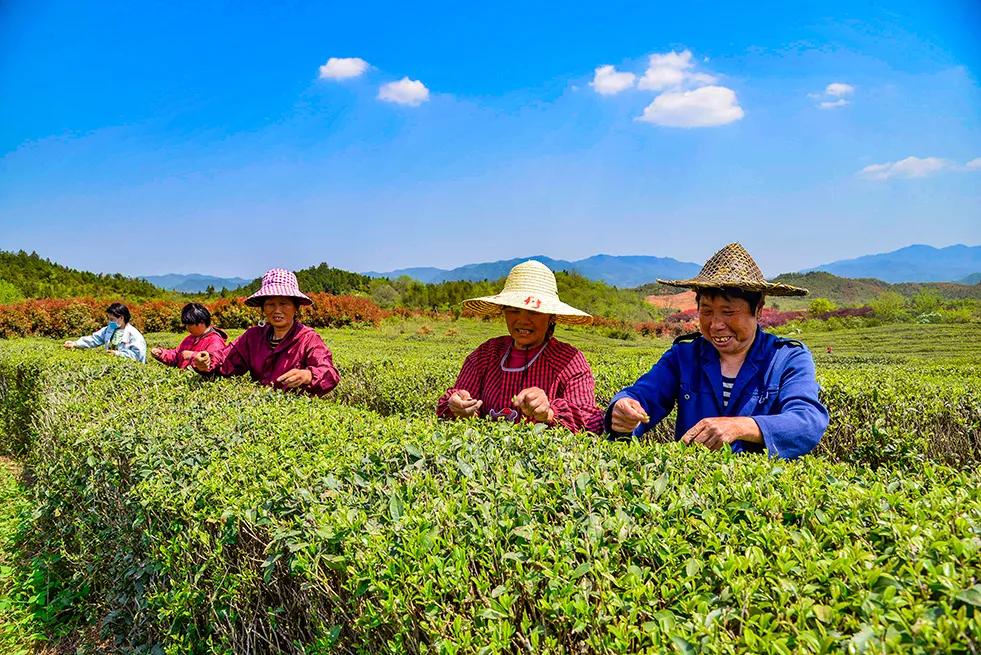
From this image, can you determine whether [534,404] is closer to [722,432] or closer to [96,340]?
[722,432]

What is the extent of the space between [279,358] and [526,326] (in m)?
2.50

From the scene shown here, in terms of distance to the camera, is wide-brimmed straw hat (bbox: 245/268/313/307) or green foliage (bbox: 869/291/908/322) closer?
wide-brimmed straw hat (bbox: 245/268/313/307)

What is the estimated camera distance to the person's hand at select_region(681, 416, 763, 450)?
2.82 metres

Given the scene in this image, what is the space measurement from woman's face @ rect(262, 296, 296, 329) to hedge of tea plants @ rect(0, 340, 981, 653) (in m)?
1.86

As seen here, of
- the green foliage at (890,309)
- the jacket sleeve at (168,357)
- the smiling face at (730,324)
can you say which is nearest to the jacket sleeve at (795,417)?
the smiling face at (730,324)

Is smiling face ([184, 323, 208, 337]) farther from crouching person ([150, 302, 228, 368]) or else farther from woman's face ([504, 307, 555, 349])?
woman's face ([504, 307, 555, 349])

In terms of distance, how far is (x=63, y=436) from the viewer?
405 cm

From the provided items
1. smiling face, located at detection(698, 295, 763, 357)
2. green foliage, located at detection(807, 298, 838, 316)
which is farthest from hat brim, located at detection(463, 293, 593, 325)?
green foliage, located at detection(807, 298, 838, 316)

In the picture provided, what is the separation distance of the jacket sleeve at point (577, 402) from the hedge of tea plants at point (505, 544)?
759 mm

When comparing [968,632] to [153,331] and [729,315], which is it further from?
[153,331]

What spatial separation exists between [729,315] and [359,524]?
2162 millimetres

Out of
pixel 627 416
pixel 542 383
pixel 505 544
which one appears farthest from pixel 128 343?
pixel 505 544

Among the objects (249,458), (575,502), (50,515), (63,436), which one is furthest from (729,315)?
(50,515)

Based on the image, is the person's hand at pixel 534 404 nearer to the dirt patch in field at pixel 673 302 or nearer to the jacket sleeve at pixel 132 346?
the jacket sleeve at pixel 132 346
